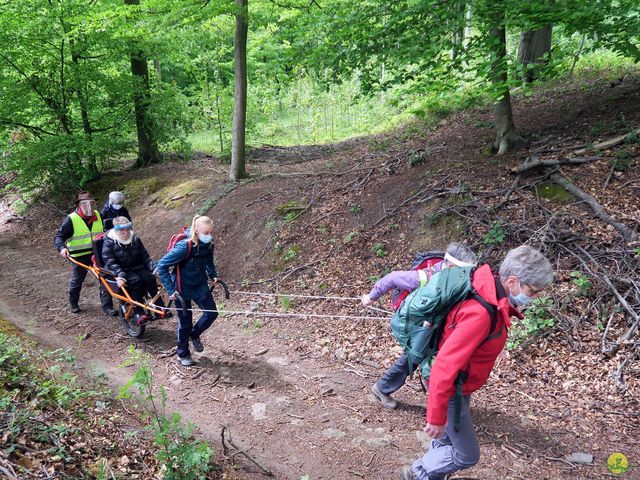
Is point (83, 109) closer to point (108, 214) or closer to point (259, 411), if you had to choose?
point (108, 214)

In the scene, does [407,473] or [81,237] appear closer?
[407,473]

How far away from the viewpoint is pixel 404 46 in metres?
6.88

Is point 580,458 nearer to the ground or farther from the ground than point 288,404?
farther from the ground

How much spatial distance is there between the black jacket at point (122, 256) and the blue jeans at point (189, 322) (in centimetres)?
144

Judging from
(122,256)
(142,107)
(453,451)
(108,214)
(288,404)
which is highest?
(142,107)

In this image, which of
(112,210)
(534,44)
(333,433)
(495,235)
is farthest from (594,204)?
(112,210)

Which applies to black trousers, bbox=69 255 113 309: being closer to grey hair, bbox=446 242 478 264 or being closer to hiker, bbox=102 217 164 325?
hiker, bbox=102 217 164 325

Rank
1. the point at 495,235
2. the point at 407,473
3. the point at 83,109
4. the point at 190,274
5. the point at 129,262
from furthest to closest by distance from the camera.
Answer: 1. the point at 83,109
2. the point at 129,262
3. the point at 495,235
4. the point at 190,274
5. the point at 407,473

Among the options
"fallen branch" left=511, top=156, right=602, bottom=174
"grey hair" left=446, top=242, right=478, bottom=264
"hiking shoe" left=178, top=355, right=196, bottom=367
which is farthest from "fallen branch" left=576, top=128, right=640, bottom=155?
"hiking shoe" left=178, top=355, right=196, bottom=367

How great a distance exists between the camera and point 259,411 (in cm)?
493

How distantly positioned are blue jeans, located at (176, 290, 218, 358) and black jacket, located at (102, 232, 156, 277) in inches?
56.6

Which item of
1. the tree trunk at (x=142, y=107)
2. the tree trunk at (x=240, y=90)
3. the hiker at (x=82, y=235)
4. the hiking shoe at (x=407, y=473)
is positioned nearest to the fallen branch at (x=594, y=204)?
the hiking shoe at (x=407, y=473)

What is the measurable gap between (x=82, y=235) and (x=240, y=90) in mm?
5609

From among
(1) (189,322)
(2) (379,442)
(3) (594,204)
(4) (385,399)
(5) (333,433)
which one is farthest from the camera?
(3) (594,204)
